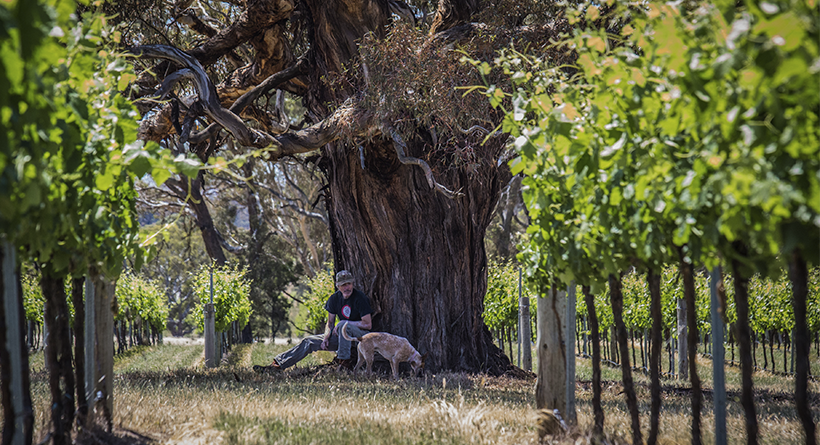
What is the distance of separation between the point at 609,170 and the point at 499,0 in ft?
18.5

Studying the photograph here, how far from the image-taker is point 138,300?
17453 mm

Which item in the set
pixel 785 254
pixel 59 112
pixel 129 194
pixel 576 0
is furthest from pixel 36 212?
pixel 576 0

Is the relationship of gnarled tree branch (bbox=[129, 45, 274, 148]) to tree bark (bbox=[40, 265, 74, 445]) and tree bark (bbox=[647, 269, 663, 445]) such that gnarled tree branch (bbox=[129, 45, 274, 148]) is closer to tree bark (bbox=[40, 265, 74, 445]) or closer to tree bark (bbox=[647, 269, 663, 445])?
tree bark (bbox=[40, 265, 74, 445])

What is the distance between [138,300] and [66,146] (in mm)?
16446

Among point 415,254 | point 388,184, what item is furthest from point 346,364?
point 388,184

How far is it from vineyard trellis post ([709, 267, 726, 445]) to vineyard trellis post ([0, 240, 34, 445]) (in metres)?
3.17

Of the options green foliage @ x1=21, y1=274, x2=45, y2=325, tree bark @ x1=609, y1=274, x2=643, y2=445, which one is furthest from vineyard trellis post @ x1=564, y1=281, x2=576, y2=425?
green foliage @ x1=21, y1=274, x2=45, y2=325

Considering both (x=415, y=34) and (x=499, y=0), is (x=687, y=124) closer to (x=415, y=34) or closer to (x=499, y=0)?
(x=415, y=34)

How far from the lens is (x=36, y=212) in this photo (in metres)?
2.45

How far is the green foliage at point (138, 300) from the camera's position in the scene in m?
16.0

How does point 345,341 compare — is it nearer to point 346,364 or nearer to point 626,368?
point 346,364

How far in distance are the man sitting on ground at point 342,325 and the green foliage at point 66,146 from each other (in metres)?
4.87

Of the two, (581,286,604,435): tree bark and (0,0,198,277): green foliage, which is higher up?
(0,0,198,277): green foliage

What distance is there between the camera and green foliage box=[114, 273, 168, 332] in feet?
52.3
